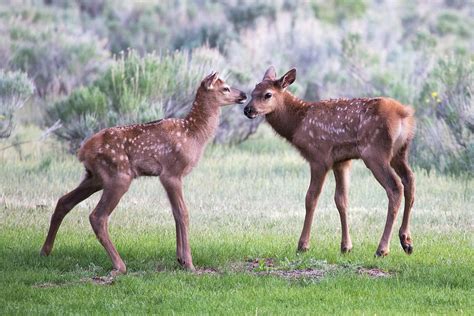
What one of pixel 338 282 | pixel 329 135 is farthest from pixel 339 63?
pixel 338 282

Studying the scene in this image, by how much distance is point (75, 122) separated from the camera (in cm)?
2044

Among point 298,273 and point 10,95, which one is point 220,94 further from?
point 10,95

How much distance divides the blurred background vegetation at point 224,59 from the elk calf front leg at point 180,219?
7.91 metres

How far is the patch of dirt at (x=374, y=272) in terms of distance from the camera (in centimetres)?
1107

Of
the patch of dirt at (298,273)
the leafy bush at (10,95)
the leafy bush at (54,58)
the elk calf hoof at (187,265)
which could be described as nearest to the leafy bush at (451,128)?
the leafy bush at (10,95)

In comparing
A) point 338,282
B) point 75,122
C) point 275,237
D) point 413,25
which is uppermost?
point 338,282

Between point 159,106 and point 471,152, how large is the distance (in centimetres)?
548

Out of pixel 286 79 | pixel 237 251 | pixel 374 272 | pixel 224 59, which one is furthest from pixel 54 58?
pixel 374 272

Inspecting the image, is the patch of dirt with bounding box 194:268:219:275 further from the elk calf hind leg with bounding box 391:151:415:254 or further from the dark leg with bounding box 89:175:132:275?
the elk calf hind leg with bounding box 391:151:415:254

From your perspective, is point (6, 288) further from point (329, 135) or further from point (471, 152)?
point (471, 152)

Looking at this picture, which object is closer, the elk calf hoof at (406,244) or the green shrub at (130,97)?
the elk calf hoof at (406,244)

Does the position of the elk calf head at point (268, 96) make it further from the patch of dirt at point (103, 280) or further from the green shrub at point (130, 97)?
the green shrub at point (130, 97)

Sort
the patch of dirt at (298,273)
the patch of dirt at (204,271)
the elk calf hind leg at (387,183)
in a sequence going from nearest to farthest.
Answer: the patch of dirt at (298,273)
the patch of dirt at (204,271)
the elk calf hind leg at (387,183)

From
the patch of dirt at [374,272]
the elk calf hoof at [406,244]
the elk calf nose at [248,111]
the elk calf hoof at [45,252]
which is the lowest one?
the elk calf hoof at [45,252]
